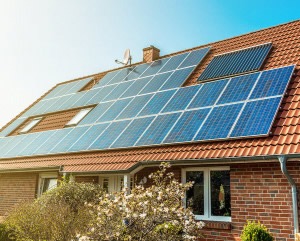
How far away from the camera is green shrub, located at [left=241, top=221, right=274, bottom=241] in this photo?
6863 mm

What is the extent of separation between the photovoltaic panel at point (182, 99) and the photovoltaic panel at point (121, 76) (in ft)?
17.0

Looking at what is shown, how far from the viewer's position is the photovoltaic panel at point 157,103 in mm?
11461

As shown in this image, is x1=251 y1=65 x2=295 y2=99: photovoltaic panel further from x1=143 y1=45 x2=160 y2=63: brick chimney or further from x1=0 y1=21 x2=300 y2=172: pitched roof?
x1=143 y1=45 x2=160 y2=63: brick chimney

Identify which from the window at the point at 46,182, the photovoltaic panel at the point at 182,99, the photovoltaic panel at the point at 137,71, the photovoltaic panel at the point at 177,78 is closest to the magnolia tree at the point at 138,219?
the photovoltaic panel at the point at 182,99

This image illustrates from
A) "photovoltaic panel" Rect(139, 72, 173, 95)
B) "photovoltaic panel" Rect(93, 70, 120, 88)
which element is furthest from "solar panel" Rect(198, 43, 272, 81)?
"photovoltaic panel" Rect(93, 70, 120, 88)

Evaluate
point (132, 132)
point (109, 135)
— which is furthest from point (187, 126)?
point (109, 135)

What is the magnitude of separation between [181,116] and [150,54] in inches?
309

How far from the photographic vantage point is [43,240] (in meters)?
7.95

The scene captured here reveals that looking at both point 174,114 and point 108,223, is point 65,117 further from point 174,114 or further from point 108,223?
point 108,223

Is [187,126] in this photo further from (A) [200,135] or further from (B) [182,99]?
(B) [182,99]

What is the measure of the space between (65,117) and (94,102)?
1.79m

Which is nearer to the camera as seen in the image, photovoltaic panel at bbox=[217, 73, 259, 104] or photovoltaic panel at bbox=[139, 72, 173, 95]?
photovoltaic panel at bbox=[217, 73, 259, 104]

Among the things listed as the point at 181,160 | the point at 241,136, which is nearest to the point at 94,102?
the point at 181,160

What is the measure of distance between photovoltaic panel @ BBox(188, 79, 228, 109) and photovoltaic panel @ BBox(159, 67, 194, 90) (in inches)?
57.0
